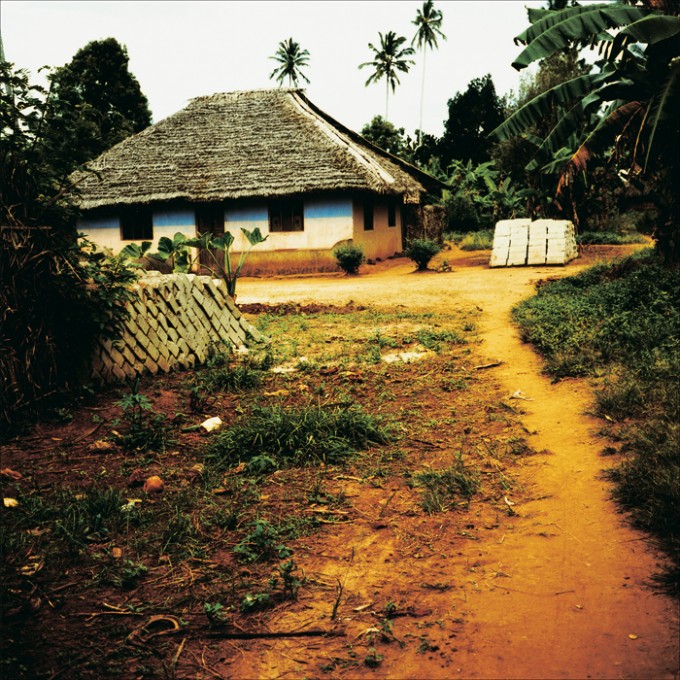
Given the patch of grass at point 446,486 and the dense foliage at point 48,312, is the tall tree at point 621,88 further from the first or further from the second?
the dense foliage at point 48,312

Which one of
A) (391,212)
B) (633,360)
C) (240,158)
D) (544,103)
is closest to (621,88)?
(544,103)

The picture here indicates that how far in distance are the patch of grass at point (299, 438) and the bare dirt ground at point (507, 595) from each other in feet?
2.65

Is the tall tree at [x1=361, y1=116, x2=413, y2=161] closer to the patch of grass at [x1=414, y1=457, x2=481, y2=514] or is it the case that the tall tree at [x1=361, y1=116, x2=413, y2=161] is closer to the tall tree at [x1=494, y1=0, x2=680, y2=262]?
the tall tree at [x1=494, y1=0, x2=680, y2=262]

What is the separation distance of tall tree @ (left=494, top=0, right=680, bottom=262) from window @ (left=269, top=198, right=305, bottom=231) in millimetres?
9853

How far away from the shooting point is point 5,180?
489 cm

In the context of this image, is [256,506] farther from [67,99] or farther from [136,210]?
[136,210]

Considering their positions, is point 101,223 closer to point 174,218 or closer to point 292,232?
point 174,218

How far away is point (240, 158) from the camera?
810 inches

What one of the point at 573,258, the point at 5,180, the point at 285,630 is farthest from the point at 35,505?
the point at 573,258

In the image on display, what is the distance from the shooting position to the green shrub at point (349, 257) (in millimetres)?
18156

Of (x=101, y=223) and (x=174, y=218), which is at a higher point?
(x=174, y=218)

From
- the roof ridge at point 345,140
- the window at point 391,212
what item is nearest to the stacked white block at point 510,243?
the roof ridge at point 345,140

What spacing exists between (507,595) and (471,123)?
38185mm

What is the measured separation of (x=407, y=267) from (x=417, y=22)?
92.0 ft
